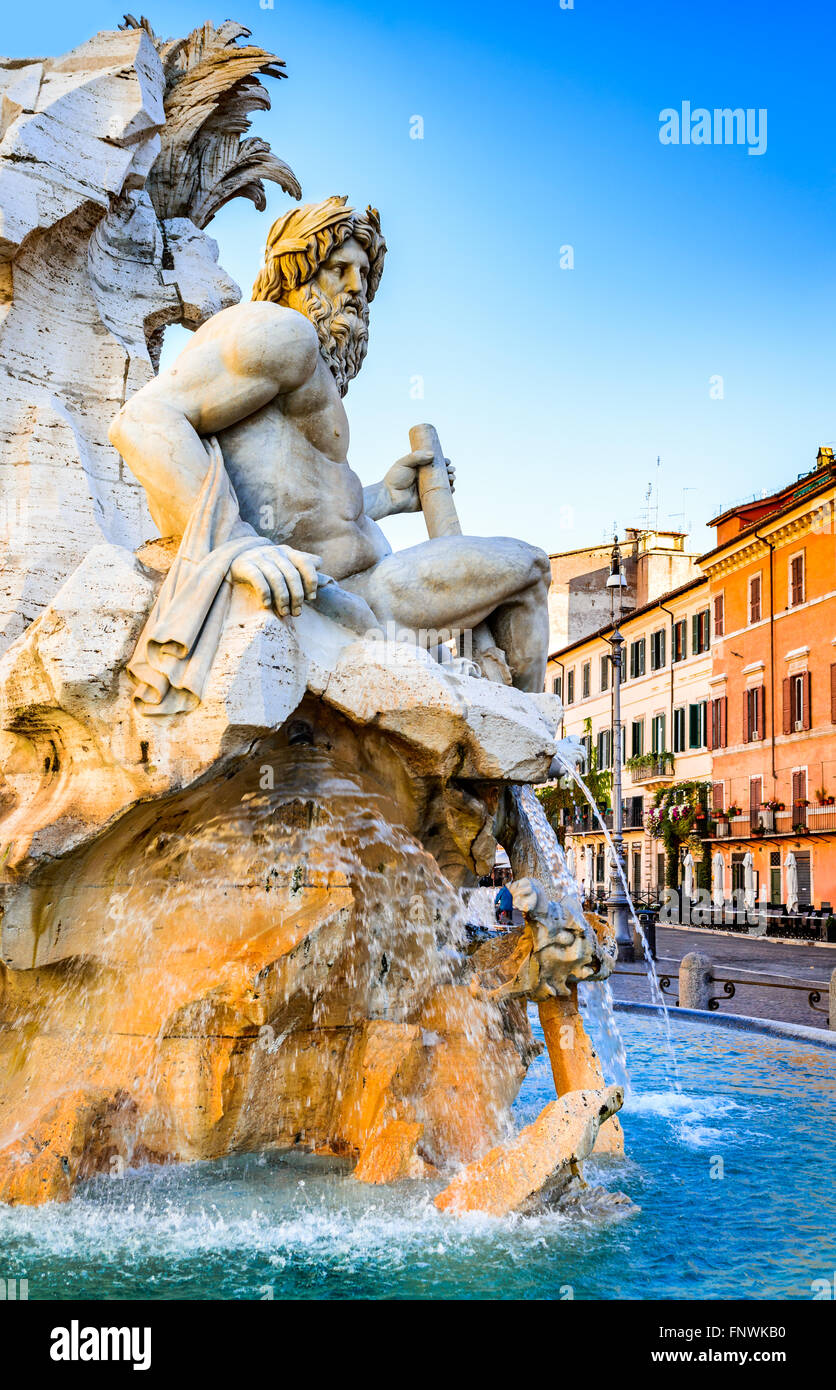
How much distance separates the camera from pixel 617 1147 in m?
4.78

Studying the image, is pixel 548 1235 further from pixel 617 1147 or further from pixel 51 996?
pixel 51 996

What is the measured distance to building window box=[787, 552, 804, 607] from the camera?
32719mm

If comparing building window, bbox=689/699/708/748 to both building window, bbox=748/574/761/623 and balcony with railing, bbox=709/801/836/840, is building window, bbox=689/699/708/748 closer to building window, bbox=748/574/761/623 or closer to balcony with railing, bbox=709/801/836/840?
balcony with railing, bbox=709/801/836/840

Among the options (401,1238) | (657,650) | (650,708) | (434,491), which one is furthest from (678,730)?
(401,1238)

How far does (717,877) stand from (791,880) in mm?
5139

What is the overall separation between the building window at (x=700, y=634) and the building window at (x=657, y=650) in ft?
7.98

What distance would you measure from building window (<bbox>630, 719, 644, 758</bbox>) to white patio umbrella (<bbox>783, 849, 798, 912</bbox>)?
13.6 metres

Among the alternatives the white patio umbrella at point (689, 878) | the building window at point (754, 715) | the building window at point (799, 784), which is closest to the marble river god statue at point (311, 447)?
the building window at point (799, 784)

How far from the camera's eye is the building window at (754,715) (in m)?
35.2

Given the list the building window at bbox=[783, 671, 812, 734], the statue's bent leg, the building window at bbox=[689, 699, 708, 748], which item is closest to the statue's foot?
the statue's bent leg

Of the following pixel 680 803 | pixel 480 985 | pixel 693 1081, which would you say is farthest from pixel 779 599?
pixel 480 985

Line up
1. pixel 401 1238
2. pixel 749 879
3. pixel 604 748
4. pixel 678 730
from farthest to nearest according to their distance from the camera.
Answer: pixel 604 748, pixel 678 730, pixel 749 879, pixel 401 1238

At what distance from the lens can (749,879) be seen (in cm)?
3425

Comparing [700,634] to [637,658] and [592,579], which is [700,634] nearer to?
[637,658]
